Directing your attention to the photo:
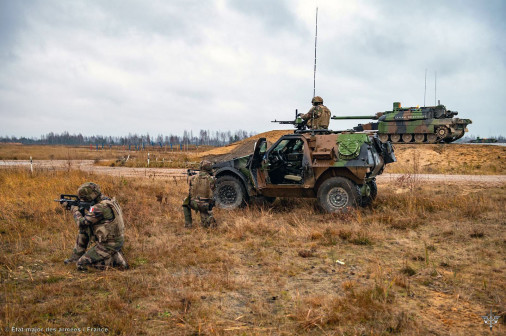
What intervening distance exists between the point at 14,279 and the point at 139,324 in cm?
232

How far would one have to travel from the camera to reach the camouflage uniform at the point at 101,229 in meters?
5.28

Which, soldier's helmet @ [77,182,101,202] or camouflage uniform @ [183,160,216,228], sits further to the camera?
camouflage uniform @ [183,160,216,228]

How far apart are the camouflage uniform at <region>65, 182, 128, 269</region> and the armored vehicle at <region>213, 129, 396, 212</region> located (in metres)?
4.04

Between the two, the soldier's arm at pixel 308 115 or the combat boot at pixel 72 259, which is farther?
the soldier's arm at pixel 308 115

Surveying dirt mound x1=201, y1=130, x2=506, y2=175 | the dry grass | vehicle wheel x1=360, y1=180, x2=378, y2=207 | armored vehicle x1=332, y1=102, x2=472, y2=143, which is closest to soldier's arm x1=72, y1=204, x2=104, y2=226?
vehicle wheel x1=360, y1=180, x2=378, y2=207

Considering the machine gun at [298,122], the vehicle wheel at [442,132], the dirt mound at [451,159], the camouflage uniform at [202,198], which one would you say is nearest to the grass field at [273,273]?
the camouflage uniform at [202,198]

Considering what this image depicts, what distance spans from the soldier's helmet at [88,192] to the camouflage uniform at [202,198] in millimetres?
2393

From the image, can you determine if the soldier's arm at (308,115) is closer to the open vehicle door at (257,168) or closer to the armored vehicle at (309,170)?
the armored vehicle at (309,170)

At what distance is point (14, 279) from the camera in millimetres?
4961

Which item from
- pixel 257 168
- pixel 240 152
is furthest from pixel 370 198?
pixel 240 152

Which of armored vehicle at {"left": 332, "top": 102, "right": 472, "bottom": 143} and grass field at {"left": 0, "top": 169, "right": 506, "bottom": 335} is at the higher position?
armored vehicle at {"left": 332, "top": 102, "right": 472, "bottom": 143}

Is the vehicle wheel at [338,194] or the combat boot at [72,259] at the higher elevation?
the vehicle wheel at [338,194]

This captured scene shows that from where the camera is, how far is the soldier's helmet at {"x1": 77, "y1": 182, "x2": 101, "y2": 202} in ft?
17.5

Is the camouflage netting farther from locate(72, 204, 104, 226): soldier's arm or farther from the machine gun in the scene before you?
locate(72, 204, 104, 226): soldier's arm
